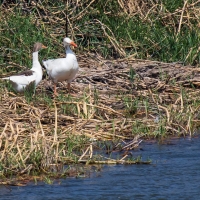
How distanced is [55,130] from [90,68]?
4.21 meters

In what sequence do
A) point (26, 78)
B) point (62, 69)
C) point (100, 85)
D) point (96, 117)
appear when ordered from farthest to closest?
point (100, 85) → point (62, 69) → point (26, 78) → point (96, 117)

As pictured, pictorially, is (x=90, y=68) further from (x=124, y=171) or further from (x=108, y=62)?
(x=124, y=171)

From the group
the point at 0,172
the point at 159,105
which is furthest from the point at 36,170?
the point at 159,105

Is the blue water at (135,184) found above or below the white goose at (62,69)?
below

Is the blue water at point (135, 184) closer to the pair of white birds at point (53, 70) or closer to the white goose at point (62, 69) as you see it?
the pair of white birds at point (53, 70)

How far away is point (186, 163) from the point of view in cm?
852

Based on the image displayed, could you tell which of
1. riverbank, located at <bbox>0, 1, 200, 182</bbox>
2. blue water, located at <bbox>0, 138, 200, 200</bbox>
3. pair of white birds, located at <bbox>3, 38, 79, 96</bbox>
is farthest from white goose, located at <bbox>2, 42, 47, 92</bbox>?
blue water, located at <bbox>0, 138, 200, 200</bbox>

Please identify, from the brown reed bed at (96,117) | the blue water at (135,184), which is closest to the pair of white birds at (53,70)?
the brown reed bed at (96,117)

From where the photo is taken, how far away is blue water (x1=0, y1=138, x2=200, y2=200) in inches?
291

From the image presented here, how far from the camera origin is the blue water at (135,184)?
7.39 metres

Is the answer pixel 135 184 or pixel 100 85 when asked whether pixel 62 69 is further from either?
pixel 135 184

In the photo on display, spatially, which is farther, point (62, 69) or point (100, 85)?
point (100, 85)

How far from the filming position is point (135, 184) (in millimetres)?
7805

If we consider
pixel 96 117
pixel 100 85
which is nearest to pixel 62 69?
pixel 100 85
